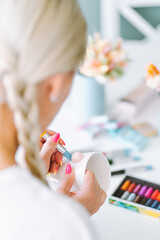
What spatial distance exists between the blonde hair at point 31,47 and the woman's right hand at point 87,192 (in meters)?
0.21

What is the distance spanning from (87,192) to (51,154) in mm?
122

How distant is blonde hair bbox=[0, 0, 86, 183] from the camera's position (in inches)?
16.0

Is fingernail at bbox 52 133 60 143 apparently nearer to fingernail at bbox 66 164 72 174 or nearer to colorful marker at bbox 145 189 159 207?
fingernail at bbox 66 164 72 174

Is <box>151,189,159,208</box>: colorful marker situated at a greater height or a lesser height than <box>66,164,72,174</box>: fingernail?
lesser

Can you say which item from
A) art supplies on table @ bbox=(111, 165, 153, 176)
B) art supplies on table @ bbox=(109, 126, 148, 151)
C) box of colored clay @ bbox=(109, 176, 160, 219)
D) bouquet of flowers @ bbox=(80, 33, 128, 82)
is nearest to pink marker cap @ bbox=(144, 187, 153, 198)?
box of colored clay @ bbox=(109, 176, 160, 219)

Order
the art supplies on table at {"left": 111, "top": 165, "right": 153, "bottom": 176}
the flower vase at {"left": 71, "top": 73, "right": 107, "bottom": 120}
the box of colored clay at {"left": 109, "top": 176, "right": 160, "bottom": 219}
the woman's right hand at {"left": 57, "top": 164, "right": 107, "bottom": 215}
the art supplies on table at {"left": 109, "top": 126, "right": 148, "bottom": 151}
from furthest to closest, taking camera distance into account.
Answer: the flower vase at {"left": 71, "top": 73, "right": 107, "bottom": 120} < the art supplies on table at {"left": 109, "top": 126, "right": 148, "bottom": 151} < the art supplies on table at {"left": 111, "top": 165, "right": 153, "bottom": 176} < the box of colored clay at {"left": 109, "top": 176, "right": 160, "bottom": 219} < the woman's right hand at {"left": 57, "top": 164, "right": 107, "bottom": 215}

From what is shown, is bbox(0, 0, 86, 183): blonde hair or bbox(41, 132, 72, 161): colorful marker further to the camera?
bbox(41, 132, 72, 161): colorful marker

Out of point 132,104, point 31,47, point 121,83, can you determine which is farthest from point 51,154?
point 121,83

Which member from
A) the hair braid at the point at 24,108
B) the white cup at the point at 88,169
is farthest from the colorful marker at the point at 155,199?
the hair braid at the point at 24,108

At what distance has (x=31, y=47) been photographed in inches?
16.1

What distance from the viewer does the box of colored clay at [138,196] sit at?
70 cm

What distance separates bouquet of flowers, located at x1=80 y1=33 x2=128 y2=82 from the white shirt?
2.21 feet

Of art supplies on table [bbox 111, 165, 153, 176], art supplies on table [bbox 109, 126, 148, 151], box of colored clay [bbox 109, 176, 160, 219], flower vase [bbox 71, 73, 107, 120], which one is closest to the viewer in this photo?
box of colored clay [bbox 109, 176, 160, 219]

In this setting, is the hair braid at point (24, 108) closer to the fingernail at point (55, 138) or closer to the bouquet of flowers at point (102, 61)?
the fingernail at point (55, 138)
